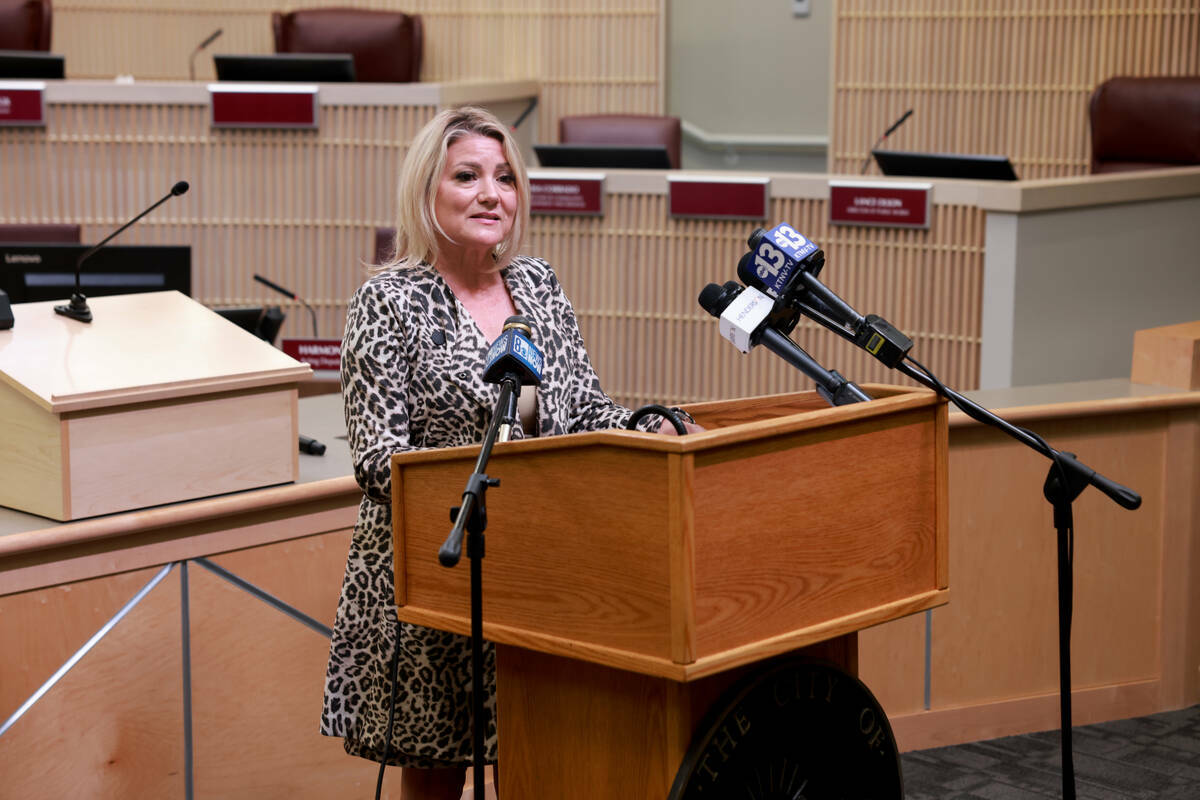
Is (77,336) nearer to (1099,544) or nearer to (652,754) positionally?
(652,754)

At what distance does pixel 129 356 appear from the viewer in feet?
8.25

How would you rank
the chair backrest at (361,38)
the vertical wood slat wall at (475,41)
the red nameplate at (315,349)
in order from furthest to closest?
the vertical wood slat wall at (475,41), the chair backrest at (361,38), the red nameplate at (315,349)

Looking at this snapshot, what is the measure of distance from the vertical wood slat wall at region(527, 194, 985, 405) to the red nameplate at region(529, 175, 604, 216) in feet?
0.16

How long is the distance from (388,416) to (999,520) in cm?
180

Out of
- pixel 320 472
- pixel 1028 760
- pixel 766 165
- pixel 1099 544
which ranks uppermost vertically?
pixel 766 165

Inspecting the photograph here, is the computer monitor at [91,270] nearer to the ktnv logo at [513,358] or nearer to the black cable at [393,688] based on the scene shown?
the black cable at [393,688]

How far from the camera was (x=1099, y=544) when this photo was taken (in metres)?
3.33

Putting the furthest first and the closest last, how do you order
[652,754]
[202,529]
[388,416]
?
[202,529] → [388,416] → [652,754]

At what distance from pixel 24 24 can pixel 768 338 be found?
5903mm

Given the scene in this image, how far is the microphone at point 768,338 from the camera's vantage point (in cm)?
179

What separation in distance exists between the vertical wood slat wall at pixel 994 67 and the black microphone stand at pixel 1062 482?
14.2 feet

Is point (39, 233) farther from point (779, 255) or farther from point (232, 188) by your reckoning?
point (779, 255)

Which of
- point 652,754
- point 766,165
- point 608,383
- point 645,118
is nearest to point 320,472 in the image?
point 652,754

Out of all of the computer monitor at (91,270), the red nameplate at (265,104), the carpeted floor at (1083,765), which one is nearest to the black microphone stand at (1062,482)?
the carpeted floor at (1083,765)
